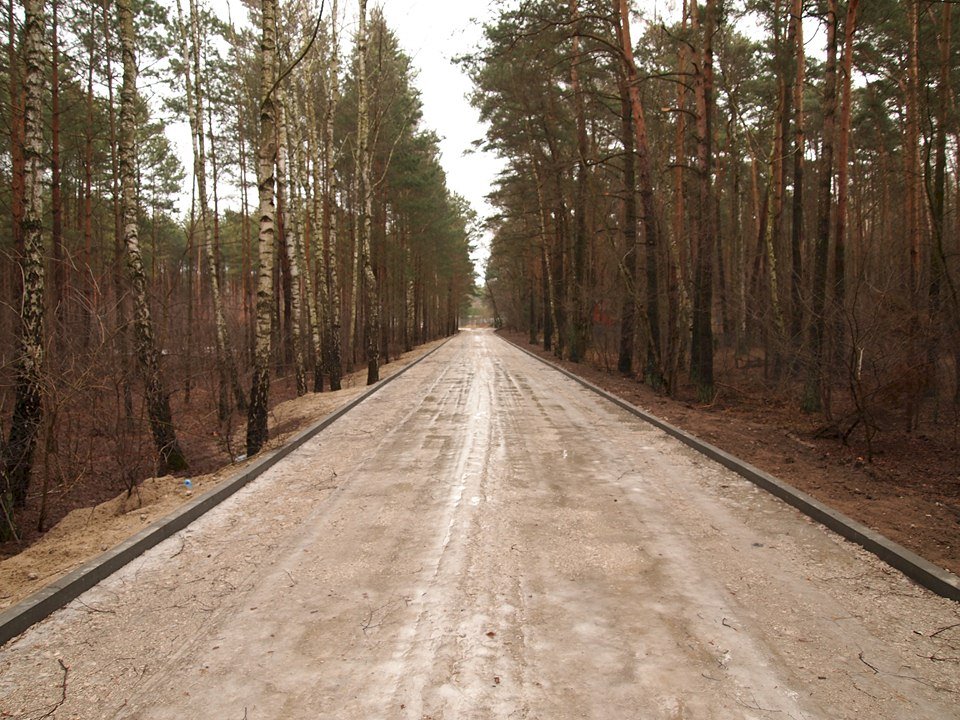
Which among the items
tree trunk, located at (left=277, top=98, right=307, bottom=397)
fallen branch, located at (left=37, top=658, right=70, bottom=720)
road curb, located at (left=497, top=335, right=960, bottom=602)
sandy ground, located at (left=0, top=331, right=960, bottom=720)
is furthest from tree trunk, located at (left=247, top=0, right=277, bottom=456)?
road curb, located at (left=497, top=335, right=960, bottom=602)

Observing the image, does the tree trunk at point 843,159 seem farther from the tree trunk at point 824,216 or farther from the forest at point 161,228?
the forest at point 161,228

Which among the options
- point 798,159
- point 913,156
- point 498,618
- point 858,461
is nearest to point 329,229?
point 798,159

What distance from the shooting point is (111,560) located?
13.3ft

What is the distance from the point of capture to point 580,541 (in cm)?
443

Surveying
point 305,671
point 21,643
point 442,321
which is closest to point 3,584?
point 21,643

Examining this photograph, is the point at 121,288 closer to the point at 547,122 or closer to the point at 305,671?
the point at 305,671

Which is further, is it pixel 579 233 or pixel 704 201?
pixel 579 233

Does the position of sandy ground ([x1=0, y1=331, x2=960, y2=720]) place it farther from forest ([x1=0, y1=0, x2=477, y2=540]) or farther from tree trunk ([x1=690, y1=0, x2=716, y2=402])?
tree trunk ([x1=690, y1=0, x2=716, y2=402])

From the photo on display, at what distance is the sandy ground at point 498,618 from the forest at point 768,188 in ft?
13.2

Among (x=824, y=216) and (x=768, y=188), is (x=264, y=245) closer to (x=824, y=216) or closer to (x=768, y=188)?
(x=824, y=216)

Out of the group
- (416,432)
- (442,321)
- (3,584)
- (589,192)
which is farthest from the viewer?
(442,321)

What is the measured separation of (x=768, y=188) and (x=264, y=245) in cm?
1358

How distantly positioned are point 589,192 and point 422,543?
18535 millimetres

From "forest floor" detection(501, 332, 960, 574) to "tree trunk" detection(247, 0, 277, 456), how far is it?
256 inches
